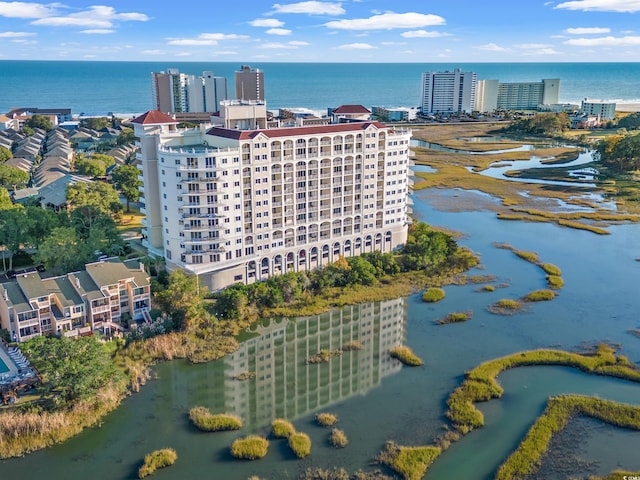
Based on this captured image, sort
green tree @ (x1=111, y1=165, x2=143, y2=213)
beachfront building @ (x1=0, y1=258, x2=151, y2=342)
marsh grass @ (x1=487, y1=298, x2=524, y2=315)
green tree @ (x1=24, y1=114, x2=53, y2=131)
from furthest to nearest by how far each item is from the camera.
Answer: green tree @ (x1=24, y1=114, x2=53, y2=131) → green tree @ (x1=111, y1=165, x2=143, y2=213) → marsh grass @ (x1=487, y1=298, x2=524, y2=315) → beachfront building @ (x1=0, y1=258, x2=151, y2=342)

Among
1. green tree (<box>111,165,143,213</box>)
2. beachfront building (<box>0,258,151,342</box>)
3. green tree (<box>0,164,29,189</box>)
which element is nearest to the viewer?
beachfront building (<box>0,258,151,342</box>)

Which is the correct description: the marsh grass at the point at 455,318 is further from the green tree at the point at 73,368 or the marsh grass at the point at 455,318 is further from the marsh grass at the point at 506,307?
the green tree at the point at 73,368

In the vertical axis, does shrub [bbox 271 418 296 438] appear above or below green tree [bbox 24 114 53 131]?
below

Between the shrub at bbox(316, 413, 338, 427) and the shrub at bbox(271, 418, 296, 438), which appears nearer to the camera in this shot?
the shrub at bbox(271, 418, 296, 438)

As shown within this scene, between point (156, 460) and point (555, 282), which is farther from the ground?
point (555, 282)

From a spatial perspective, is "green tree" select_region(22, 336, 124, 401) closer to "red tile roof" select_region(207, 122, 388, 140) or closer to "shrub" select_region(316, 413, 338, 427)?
"shrub" select_region(316, 413, 338, 427)

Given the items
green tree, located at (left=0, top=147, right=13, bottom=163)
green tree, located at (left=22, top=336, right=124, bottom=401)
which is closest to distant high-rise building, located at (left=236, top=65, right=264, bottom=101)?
green tree, located at (left=0, top=147, right=13, bottom=163)

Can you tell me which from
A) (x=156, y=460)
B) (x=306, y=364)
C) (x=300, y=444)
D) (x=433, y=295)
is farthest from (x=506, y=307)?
(x=156, y=460)

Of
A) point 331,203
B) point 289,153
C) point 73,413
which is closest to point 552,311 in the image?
point 331,203

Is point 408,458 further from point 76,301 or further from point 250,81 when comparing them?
point 250,81
